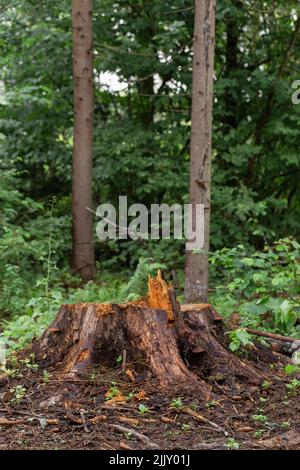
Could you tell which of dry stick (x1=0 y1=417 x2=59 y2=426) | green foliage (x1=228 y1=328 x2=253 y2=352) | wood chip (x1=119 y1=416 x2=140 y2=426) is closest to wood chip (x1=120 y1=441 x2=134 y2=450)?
wood chip (x1=119 y1=416 x2=140 y2=426)

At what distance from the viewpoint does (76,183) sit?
35.0ft

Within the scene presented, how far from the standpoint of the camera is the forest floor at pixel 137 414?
3.90 m

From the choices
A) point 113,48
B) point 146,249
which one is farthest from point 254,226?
point 113,48

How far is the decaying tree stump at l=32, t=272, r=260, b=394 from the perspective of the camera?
480cm

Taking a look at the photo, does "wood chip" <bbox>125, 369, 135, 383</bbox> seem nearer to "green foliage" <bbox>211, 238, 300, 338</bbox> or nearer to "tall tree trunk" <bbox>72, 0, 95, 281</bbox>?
"green foliage" <bbox>211, 238, 300, 338</bbox>

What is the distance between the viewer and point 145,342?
4855 mm

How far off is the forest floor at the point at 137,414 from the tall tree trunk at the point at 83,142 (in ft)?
18.9

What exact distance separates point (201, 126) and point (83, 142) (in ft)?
9.56

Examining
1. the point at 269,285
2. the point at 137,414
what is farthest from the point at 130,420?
the point at 269,285

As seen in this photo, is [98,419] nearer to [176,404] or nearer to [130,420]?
[130,420]

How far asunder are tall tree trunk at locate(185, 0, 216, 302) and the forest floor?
3.43m

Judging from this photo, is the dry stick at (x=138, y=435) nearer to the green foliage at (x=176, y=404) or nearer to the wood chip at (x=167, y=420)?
the wood chip at (x=167, y=420)
